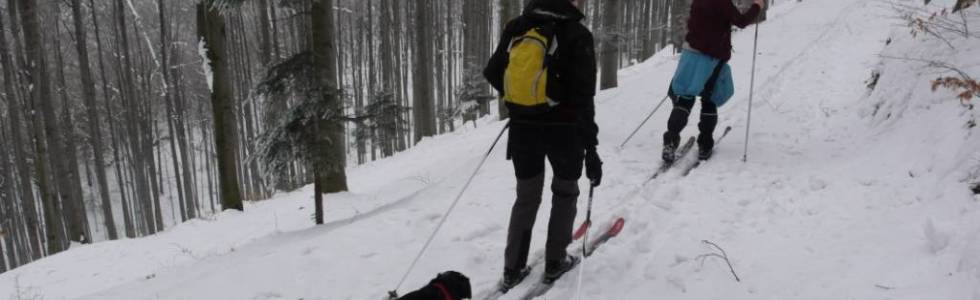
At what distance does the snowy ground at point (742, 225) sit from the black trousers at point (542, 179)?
349 millimetres

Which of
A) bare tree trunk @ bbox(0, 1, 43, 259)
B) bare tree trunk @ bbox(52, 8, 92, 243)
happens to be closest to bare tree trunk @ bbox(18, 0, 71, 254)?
bare tree trunk @ bbox(52, 8, 92, 243)

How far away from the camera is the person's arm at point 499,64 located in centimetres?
346

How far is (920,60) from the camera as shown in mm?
5910

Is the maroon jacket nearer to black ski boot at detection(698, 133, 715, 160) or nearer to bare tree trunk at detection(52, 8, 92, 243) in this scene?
black ski boot at detection(698, 133, 715, 160)

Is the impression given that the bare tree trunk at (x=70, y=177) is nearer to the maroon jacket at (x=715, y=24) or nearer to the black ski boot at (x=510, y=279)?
the black ski boot at (x=510, y=279)

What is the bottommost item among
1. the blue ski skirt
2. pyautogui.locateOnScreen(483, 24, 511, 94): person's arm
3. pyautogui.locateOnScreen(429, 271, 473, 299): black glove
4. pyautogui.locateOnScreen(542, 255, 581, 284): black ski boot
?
pyautogui.locateOnScreen(542, 255, 581, 284): black ski boot

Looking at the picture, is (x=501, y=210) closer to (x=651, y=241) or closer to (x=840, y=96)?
(x=651, y=241)

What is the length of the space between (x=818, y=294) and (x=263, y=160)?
5.71m

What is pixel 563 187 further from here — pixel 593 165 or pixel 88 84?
Answer: pixel 88 84

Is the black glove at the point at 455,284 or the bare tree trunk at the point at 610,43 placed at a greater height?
the bare tree trunk at the point at 610,43

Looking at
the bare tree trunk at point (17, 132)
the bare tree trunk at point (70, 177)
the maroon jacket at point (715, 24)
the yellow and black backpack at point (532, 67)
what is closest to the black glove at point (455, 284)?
the yellow and black backpack at point (532, 67)

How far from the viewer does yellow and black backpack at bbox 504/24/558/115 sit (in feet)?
10.4

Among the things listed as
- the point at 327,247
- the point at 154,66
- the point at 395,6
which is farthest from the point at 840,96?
the point at 154,66

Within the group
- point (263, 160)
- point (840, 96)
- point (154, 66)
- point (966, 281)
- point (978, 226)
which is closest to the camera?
point (966, 281)
